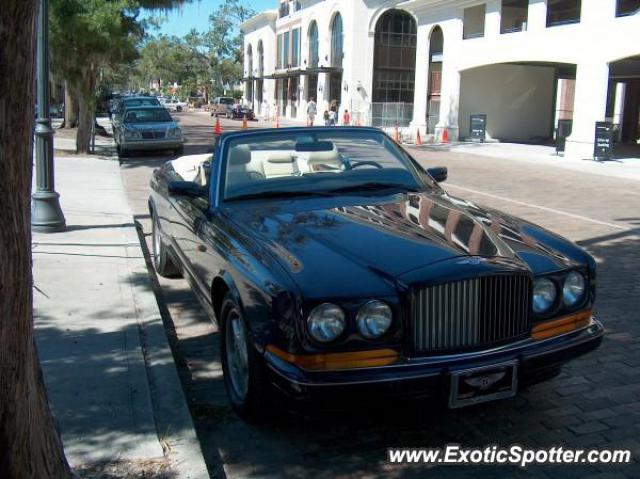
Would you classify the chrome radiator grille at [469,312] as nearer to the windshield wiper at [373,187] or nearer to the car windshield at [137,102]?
the windshield wiper at [373,187]

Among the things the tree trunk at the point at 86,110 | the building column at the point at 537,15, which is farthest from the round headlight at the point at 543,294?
the building column at the point at 537,15

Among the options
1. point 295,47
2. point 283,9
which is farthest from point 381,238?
point 283,9

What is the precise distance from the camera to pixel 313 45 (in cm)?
5269

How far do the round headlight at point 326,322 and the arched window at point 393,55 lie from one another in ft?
141

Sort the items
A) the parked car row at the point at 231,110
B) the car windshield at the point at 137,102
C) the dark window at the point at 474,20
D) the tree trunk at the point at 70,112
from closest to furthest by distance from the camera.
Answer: the car windshield at the point at 137,102 < the tree trunk at the point at 70,112 < the dark window at the point at 474,20 < the parked car row at the point at 231,110

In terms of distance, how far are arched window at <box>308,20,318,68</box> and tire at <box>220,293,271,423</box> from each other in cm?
4914

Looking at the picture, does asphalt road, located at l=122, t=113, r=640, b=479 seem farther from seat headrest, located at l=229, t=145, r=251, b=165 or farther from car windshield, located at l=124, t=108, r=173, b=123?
car windshield, located at l=124, t=108, r=173, b=123

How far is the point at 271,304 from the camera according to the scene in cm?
346

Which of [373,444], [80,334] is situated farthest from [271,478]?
[80,334]

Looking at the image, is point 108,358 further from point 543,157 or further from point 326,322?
point 543,157

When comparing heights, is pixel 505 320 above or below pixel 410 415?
above

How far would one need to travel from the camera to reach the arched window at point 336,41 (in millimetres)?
47156

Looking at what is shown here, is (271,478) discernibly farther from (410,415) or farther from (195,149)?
(195,149)

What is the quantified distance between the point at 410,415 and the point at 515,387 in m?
0.78
